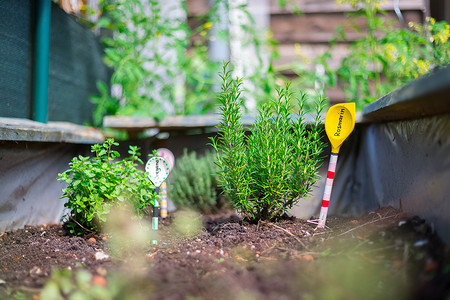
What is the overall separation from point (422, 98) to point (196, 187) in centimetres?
184

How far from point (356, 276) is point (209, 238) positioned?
34.5 inches

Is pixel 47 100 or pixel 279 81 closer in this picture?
pixel 47 100

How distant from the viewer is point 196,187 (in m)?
2.82

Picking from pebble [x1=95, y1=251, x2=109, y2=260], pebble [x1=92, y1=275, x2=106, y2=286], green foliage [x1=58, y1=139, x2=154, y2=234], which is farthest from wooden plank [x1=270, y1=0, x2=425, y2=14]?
pebble [x1=92, y1=275, x2=106, y2=286]

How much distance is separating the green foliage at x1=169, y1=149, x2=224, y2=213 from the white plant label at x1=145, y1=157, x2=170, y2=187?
677 mm

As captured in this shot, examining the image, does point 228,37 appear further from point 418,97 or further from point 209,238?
point 418,97

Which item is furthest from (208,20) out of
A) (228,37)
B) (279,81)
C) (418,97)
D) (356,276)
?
(356,276)

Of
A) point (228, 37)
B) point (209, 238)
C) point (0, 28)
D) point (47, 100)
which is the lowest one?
point (209, 238)

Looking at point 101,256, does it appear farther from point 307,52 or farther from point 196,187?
point 307,52

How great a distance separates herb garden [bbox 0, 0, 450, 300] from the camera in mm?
1275

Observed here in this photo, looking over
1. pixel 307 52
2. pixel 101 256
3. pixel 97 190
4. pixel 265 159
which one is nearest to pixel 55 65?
pixel 97 190

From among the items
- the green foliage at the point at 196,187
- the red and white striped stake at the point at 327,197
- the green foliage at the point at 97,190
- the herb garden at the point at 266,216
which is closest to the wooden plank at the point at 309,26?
the herb garden at the point at 266,216

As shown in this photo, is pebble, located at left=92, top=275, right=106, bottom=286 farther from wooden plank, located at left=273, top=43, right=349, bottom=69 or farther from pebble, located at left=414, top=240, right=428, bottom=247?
wooden plank, located at left=273, top=43, right=349, bottom=69

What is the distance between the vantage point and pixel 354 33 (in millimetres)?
4328
